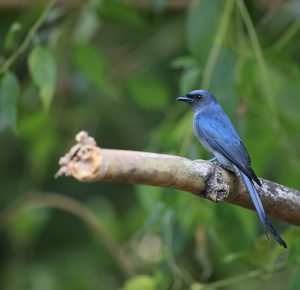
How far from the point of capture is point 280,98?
228 inches

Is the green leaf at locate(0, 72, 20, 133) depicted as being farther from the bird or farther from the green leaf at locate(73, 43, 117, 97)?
the green leaf at locate(73, 43, 117, 97)

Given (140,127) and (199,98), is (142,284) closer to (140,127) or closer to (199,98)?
(199,98)

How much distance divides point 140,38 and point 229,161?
3271 mm

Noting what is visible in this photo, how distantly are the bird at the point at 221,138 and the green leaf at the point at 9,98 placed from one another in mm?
905

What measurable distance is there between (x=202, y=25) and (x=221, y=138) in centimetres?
74

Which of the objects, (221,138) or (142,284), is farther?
(142,284)

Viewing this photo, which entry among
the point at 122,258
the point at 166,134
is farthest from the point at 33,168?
the point at 166,134

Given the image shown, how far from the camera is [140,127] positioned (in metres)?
7.24

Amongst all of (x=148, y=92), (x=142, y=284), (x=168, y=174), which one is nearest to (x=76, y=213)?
(x=148, y=92)

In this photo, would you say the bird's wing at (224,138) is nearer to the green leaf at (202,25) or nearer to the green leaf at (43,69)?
the green leaf at (202,25)

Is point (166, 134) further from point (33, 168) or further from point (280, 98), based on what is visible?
point (33, 168)

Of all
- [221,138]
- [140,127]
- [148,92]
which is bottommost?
[140,127]

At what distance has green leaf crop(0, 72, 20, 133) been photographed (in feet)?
12.8

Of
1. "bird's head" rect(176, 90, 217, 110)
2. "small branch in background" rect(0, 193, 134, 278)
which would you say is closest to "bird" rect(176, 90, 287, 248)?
"bird's head" rect(176, 90, 217, 110)
